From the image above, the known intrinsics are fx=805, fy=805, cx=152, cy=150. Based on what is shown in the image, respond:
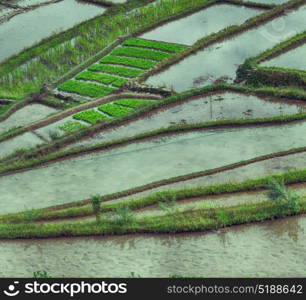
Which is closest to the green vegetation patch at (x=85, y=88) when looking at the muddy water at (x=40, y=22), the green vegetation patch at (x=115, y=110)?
the green vegetation patch at (x=115, y=110)

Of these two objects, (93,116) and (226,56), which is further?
(226,56)

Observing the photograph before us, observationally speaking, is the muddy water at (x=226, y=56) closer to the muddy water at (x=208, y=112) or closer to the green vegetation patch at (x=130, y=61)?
the green vegetation patch at (x=130, y=61)

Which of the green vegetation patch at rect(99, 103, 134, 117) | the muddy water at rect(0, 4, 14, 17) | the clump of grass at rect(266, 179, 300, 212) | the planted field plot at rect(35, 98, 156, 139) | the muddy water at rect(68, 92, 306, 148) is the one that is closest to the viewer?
the clump of grass at rect(266, 179, 300, 212)

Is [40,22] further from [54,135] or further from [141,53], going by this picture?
[54,135]

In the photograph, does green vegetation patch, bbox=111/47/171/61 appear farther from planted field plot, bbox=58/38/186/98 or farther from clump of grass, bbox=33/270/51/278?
clump of grass, bbox=33/270/51/278

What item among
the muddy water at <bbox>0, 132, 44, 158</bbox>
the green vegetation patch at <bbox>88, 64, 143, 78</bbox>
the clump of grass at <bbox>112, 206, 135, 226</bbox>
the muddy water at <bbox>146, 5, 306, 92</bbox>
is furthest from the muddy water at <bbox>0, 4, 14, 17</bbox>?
the clump of grass at <bbox>112, 206, 135, 226</bbox>

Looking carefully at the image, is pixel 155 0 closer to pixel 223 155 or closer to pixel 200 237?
pixel 223 155

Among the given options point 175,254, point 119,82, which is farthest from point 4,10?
point 175,254
